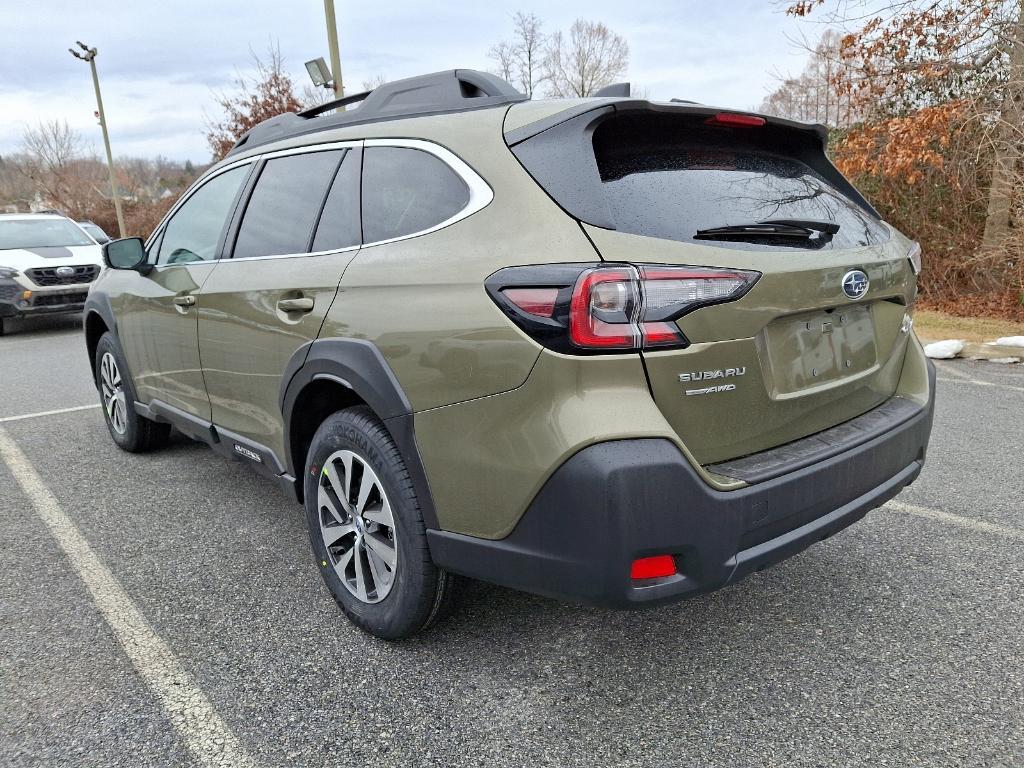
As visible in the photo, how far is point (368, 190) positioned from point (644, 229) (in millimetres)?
1068

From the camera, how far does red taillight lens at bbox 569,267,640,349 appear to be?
1859 mm

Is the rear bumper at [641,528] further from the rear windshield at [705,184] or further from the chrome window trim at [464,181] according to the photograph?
the chrome window trim at [464,181]

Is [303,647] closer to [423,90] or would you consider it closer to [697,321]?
[697,321]

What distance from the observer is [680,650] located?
247cm

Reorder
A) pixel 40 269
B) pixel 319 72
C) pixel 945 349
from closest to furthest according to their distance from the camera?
pixel 945 349 < pixel 40 269 < pixel 319 72

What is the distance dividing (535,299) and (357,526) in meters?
1.10

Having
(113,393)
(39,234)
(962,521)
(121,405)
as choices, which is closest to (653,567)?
(962,521)

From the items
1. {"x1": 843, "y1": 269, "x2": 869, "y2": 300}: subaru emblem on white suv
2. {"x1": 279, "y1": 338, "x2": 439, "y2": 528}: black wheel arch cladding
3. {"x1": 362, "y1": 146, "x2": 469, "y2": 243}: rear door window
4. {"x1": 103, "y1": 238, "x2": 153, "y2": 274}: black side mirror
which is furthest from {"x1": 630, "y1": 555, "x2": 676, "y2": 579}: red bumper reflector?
{"x1": 103, "y1": 238, "x2": 153, "y2": 274}: black side mirror

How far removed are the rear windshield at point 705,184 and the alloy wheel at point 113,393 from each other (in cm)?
359

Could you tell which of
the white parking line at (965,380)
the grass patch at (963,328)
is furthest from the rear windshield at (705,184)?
the grass patch at (963,328)

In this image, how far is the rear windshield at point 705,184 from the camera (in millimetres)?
2055

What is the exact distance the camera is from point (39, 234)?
11.8 meters

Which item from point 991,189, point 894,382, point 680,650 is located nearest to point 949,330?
point 991,189

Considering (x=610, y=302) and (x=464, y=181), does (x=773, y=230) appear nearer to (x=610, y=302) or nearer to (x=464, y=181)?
(x=610, y=302)
